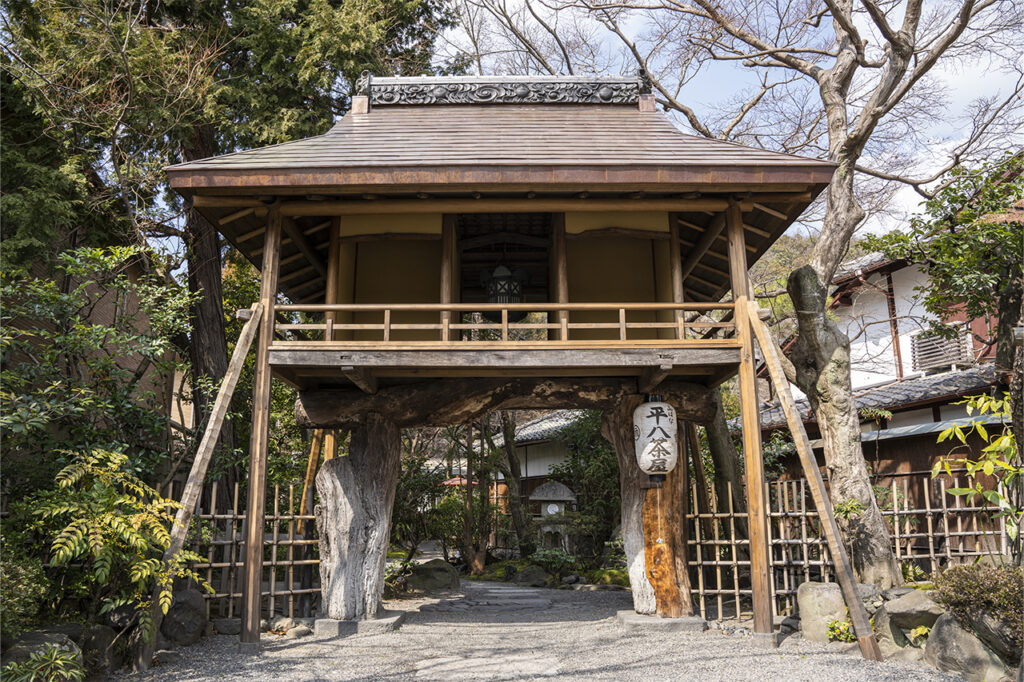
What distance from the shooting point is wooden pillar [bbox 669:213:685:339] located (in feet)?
28.6

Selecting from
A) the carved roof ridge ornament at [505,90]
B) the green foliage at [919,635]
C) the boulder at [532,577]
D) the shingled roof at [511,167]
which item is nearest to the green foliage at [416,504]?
the boulder at [532,577]

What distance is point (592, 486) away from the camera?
1658 centimetres

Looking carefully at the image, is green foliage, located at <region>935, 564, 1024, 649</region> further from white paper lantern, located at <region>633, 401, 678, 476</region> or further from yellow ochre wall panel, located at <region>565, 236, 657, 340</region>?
yellow ochre wall panel, located at <region>565, 236, 657, 340</region>

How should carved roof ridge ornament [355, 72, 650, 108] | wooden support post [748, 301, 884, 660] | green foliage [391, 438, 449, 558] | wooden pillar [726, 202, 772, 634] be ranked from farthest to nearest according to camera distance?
green foliage [391, 438, 449, 558], carved roof ridge ornament [355, 72, 650, 108], wooden pillar [726, 202, 772, 634], wooden support post [748, 301, 884, 660]

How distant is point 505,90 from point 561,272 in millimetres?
3352

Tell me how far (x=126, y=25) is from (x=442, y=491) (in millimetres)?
10195

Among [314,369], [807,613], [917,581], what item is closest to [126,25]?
[314,369]

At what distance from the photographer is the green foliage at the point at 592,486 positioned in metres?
16.1

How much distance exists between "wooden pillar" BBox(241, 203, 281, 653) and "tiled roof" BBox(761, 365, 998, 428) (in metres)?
9.31

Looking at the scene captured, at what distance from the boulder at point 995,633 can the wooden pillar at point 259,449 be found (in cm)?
672

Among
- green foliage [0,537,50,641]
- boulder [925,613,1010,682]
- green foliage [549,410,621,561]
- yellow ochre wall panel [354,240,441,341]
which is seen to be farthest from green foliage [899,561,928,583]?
green foliage [0,537,50,641]

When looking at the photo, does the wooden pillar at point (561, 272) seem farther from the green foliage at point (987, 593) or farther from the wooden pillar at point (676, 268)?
the green foliage at point (987, 593)

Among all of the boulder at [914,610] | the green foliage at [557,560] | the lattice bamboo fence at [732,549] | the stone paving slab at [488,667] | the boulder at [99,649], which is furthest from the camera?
the green foliage at [557,560]

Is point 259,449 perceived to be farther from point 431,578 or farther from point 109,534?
point 431,578
